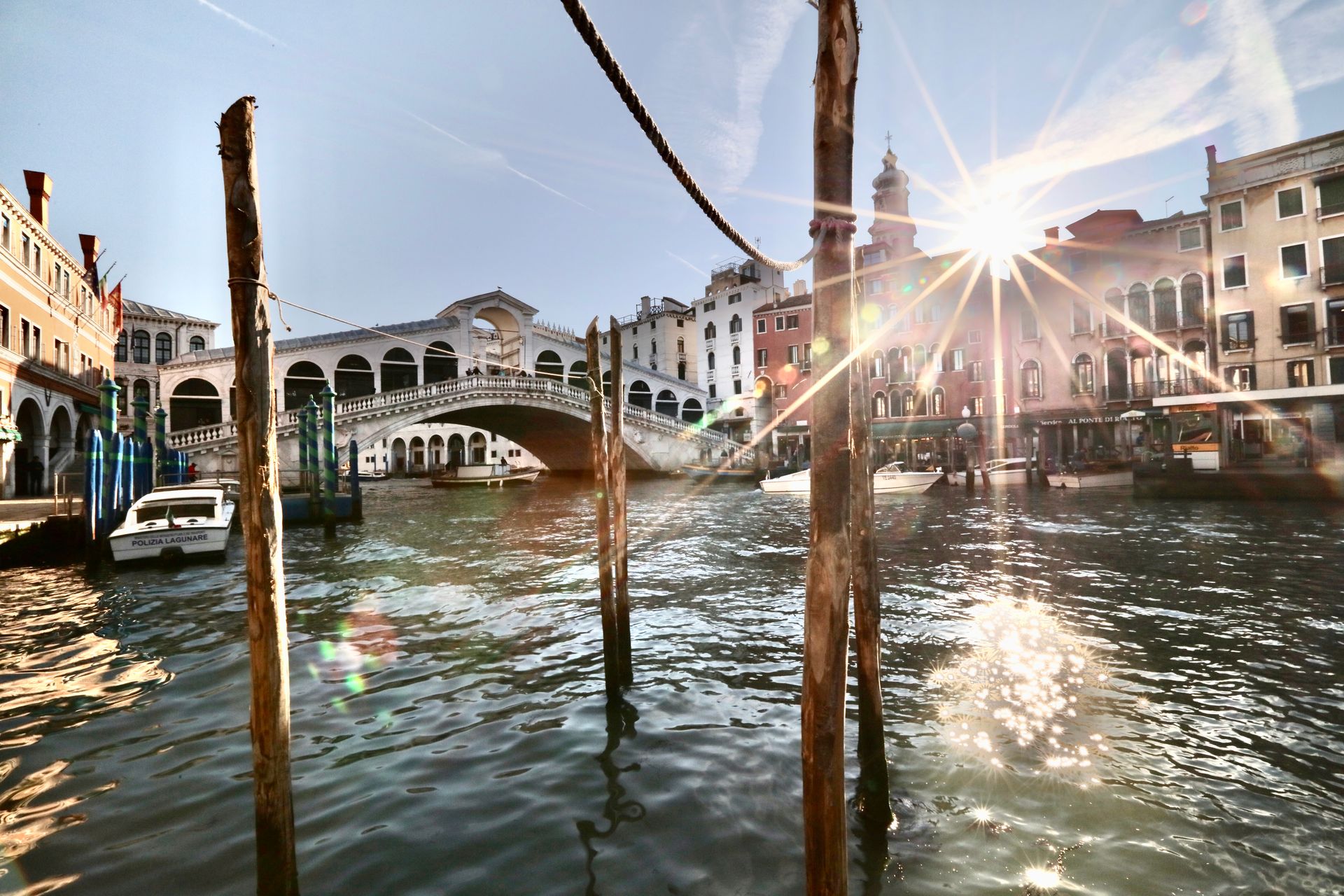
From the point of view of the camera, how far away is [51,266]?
2355 cm

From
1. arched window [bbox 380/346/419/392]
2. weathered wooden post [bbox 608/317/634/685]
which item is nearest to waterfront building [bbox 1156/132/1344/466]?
weathered wooden post [bbox 608/317/634/685]

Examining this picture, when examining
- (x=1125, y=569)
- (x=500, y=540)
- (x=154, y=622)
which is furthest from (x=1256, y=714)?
(x=500, y=540)

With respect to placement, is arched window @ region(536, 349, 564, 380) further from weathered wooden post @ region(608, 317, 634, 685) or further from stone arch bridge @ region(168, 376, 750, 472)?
weathered wooden post @ region(608, 317, 634, 685)

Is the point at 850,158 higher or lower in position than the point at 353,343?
lower

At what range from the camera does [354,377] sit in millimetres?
38188

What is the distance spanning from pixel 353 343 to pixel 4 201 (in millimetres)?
18219

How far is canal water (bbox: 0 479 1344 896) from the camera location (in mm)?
3191

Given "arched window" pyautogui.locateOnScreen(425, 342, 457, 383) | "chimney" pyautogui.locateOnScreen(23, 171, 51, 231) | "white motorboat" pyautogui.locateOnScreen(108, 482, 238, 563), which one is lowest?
"white motorboat" pyautogui.locateOnScreen(108, 482, 238, 563)

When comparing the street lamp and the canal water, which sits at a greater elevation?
the street lamp

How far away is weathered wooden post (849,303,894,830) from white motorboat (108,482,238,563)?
11.7 metres

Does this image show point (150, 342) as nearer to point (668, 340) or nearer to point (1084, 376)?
point (668, 340)

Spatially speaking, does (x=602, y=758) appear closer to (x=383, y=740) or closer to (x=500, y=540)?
(x=383, y=740)

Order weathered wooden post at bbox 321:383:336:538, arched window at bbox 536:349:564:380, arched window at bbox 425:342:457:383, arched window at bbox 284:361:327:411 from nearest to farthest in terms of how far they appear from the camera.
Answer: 1. weathered wooden post at bbox 321:383:336:538
2. arched window at bbox 284:361:327:411
3. arched window at bbox 425:342:457:383
4. arched window at bbox 536:349:564:380

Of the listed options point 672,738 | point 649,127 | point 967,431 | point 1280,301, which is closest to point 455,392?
point 967,431
